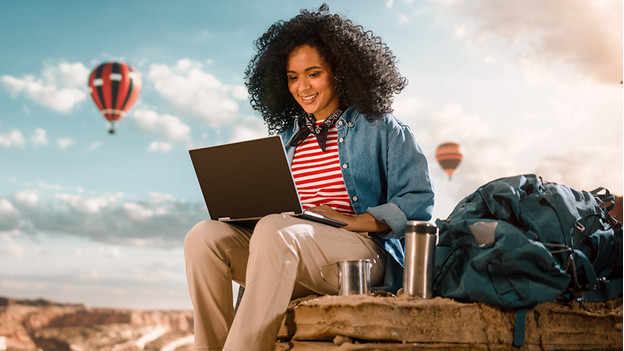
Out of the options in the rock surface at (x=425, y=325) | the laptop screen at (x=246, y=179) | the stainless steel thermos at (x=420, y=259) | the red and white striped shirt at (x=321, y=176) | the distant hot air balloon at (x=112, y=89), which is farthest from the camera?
the distant hot air balloon at (x=112, y=89)

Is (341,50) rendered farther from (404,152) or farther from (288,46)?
(404,152)

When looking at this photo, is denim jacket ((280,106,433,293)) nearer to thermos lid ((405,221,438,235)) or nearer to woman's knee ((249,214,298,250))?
thermos lid ((405,221,438,235))

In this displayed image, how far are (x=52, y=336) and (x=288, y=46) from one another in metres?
6.63

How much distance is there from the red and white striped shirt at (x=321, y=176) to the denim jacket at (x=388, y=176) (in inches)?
1.7

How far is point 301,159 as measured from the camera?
2.47 m

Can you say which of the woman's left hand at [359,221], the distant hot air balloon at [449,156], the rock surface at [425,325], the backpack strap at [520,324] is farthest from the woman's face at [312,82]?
the distant hot air balloon at [449,156]

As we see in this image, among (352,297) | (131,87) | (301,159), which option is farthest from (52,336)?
(352,297)

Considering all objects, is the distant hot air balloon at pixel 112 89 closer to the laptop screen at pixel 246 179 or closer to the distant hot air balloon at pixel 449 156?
the distant hot air balloon at pixel 449 156

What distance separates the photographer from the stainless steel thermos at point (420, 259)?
192cm

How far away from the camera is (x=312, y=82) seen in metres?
2.46

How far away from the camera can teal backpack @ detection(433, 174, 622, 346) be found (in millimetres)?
1794

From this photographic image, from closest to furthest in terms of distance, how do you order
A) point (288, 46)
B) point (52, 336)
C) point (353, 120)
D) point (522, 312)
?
1. point (522, 312)
2. point (353, 120)
3. point (288, 46)
4. point (52, 336)

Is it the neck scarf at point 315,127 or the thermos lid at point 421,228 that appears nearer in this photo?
the thermos lid at point 421,228

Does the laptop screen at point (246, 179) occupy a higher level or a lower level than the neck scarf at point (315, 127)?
lower
